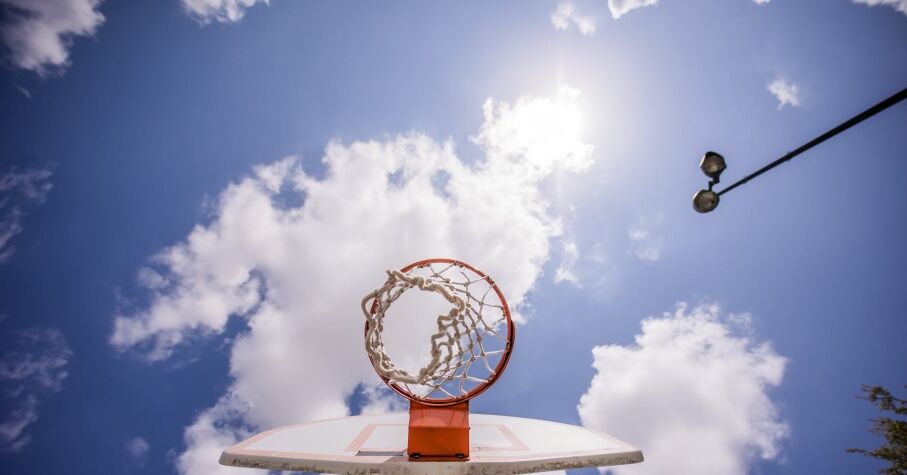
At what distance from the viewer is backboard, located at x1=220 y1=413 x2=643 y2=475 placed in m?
4.01

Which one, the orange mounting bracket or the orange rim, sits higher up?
the orange rim

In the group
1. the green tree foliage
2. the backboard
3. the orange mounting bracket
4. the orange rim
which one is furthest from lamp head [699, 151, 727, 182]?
the green tree foliage

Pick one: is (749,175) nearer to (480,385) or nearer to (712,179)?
(712,179)

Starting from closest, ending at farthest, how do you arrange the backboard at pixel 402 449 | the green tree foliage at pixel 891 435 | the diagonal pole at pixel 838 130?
the diagonal pole at pixel 838 130
the backboard at pixel 402 449
the green tree foliage at pixel 891 435

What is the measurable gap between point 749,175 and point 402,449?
198 inches

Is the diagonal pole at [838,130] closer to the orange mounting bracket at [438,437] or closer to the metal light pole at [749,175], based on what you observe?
the metal light pole at [749,175]

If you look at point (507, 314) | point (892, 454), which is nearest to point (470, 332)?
point (507, 314)

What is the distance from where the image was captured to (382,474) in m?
3.97

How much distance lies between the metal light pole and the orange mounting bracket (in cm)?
347

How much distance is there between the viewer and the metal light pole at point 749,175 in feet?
6.24

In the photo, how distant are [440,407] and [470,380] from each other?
0.55 metres

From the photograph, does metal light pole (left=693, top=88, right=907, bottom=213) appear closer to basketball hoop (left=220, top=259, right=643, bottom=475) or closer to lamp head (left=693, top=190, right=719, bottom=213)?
lamp head (left=693, top=190, right=719, bottom=213)

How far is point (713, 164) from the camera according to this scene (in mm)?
3174

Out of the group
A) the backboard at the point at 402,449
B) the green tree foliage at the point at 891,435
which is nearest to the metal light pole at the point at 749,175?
the backboard at the point at 402,449
